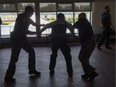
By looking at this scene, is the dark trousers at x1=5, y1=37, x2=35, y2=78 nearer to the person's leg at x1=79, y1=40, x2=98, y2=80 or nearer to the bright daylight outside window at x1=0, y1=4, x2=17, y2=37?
the person's leg at x1=79, y1=40, x2=98, y2=80

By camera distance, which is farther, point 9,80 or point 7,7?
point 7,7

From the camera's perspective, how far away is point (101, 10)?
1226cm

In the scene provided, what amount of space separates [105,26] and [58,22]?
441cm

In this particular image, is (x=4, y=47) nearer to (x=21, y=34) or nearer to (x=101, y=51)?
(x=101, y=51)

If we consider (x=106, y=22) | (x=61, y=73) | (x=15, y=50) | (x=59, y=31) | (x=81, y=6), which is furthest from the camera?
(x=81, y=6)

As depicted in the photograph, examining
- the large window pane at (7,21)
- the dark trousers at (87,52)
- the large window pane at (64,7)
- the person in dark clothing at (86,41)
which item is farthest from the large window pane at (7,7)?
the dark trousers at (87,52)

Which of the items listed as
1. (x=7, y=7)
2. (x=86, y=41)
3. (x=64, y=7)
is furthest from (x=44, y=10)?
(x=86, y=41)

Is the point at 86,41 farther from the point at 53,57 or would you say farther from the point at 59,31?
the point at 53,57

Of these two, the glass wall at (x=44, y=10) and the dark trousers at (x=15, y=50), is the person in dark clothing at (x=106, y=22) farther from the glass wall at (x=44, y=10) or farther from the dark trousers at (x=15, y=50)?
the dark trousers at (x=15, y=50)

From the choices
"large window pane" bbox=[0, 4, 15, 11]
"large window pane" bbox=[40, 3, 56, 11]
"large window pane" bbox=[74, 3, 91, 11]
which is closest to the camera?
"large window pane" bbox=[0, 4, 15, 11]

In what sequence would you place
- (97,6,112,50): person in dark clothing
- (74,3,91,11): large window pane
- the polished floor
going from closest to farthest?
the polished floor → (97,6,112,50): person in dark clothing → (74,3,91,11): large window pane

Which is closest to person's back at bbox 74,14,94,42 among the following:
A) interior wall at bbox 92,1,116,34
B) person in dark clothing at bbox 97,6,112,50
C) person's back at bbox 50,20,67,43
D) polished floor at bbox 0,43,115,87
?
person's back at bbox 50,20,67,43

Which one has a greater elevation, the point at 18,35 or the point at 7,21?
the point at 18,35

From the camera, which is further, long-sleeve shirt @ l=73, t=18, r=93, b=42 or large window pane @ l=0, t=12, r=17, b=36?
large window pane @ l=0, t=12, r=17, b=36
